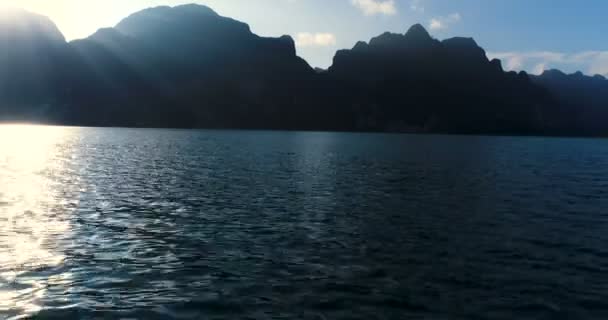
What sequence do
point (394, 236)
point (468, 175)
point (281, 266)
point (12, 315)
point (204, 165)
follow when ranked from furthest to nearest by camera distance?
point (204, 165), point (468, 175), point (394, 236), point (281, 266), point (12, 315)

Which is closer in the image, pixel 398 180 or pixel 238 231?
pixel 238 231

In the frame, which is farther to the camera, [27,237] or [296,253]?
[27,237]

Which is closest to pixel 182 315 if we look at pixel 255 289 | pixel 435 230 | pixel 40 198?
pixel 255 289

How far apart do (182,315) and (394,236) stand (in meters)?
13.9

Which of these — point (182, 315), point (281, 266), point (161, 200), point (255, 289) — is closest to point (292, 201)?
point (161, 200)

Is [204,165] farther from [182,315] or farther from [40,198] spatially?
[182,315]

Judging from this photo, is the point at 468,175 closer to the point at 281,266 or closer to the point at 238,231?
the point at 238,231

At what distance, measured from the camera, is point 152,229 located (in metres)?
24.4

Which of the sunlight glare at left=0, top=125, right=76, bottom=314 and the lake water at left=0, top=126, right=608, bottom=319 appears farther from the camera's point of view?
the sunlight glare at left=0, top=125, right=76, bottom=314

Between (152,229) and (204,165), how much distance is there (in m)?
41.0

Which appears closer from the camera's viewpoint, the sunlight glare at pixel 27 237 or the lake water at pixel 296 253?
the lake water at pixel 296 253

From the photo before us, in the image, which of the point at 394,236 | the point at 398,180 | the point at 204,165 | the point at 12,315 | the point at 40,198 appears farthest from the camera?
the point at 204,165

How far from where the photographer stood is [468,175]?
58.4m

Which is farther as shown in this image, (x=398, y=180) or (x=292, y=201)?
(x=398, y=180)
